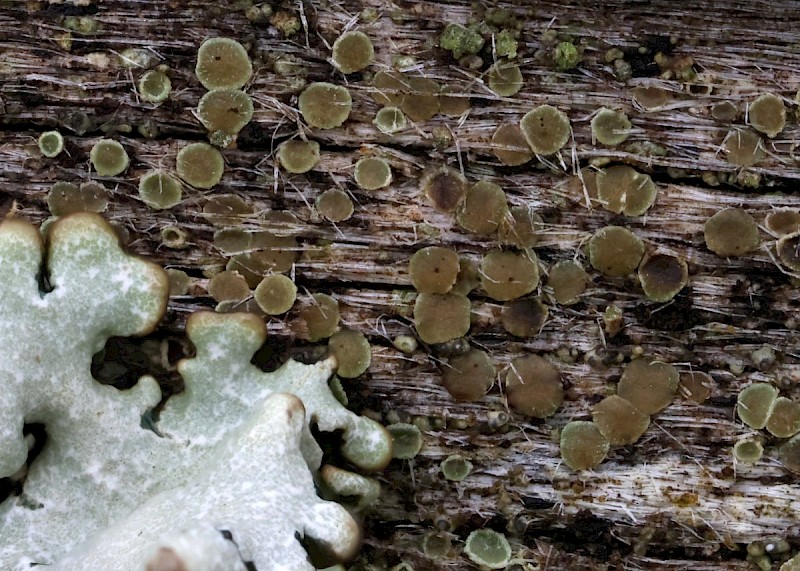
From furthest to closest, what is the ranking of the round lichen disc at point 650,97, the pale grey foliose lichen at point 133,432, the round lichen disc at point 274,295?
the round lichen disc at point 650,97
the round lichen disc at point 274,295
the pale grey foliose lichen at point 133,432

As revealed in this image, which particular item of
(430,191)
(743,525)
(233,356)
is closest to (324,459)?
(233,356)

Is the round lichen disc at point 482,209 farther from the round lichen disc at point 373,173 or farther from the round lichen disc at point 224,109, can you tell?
the round lichen disc at point 224,109

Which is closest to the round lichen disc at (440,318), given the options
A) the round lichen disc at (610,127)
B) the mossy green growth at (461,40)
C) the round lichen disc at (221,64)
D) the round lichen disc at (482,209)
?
the round lichen disc at (482,209)

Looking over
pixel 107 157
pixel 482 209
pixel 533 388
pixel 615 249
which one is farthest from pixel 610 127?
pixel 107 157

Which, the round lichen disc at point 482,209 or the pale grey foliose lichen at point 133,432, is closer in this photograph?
the pale grey foliose lichen at point 133,432

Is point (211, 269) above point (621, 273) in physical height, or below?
below

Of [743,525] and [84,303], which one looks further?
[743,525]

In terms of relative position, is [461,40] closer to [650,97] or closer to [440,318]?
[650,97]

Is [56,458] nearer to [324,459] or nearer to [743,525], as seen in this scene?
[324,459]
